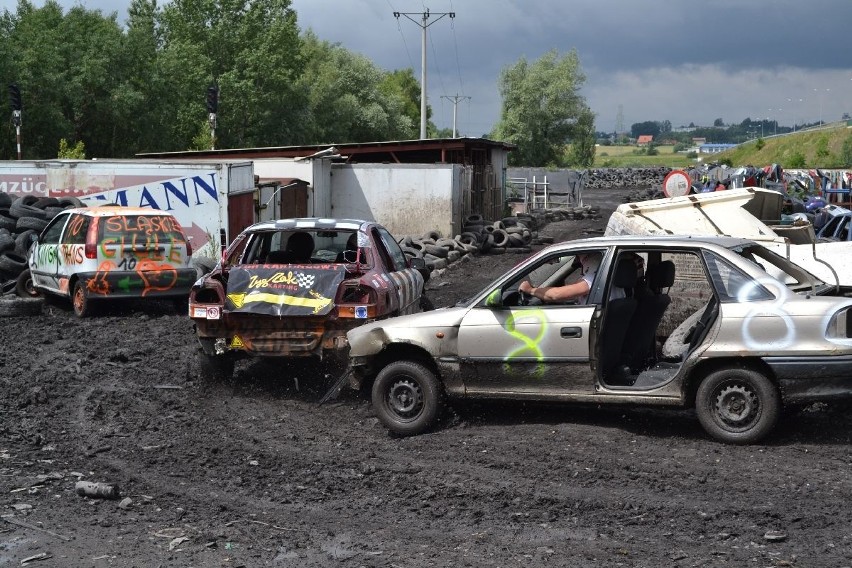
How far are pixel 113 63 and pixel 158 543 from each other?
42.1 m

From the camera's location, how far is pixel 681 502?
6.38 metres

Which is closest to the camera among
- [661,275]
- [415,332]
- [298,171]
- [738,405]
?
[738,405]

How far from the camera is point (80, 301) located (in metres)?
15.6

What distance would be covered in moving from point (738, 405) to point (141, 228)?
10.7 metres

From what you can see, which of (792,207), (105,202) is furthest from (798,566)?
(792,207)

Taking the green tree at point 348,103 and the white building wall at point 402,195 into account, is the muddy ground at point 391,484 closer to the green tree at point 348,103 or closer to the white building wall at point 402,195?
the white building wall at point 402,195

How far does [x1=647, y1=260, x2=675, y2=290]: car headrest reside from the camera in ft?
28.3

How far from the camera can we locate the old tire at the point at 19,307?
50.5ft

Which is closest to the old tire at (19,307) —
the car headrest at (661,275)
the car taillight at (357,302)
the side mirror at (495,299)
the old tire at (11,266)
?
the old tire at (11,266)

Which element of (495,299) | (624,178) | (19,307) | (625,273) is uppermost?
(624,178)

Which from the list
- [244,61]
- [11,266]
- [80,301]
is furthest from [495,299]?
[244,61]

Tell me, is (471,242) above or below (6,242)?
below

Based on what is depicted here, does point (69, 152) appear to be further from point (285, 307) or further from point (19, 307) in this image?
point (285, 307)

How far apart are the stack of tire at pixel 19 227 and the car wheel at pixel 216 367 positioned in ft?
28.3
